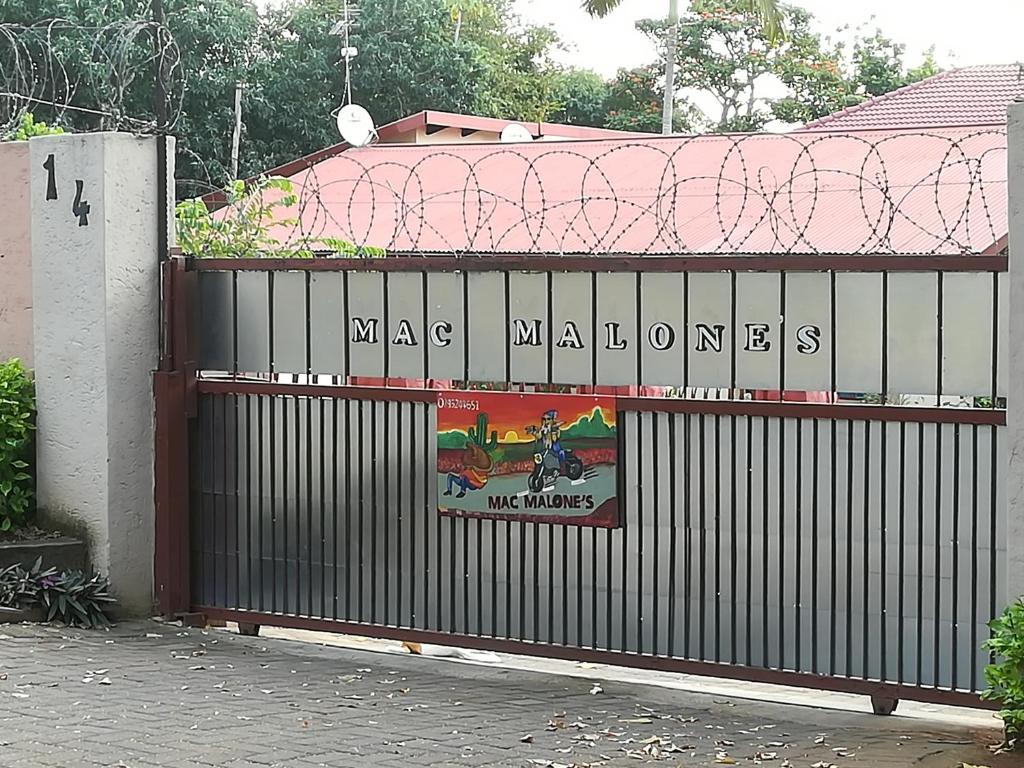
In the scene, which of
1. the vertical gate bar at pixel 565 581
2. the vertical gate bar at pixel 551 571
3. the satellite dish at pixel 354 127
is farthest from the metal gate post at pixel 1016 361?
the satellite dish at pixel 354 127

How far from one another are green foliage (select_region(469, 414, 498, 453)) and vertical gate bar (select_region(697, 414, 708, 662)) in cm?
102

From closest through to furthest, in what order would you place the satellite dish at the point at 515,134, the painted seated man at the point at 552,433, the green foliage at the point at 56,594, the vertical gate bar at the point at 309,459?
the painted seated man at the point at 552,433 < the vertical gate bar at the point at 309,459 < the green foliage at the point at 56,594 < the satellite dish at the point at 515,134

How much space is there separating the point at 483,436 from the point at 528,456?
25 centimetres

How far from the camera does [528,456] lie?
23.7ft

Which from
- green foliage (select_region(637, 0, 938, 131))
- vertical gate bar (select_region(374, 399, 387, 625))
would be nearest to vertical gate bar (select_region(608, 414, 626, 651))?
vertical gate bar (select_region(374, 399, 387, 625))

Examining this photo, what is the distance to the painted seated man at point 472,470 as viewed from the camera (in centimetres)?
732

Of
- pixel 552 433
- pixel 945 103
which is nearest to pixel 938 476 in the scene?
pixel 552 433

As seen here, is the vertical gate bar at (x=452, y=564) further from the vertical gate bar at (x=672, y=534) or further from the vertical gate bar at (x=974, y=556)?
the vertical gate bar at (x=974, y=556)

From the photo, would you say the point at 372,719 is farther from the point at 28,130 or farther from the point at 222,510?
the point at 28,130

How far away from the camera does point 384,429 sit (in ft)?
25.1

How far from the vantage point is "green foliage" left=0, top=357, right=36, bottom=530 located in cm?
838

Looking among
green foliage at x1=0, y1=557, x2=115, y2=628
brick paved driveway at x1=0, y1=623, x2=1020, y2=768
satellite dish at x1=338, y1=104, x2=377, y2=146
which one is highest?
satellite dish at x1=338, y1=104, x2=377, y2=146

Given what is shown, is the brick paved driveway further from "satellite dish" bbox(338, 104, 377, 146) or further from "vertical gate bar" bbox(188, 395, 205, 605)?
"satellite dish" bbox(338, 104, 377, 146)

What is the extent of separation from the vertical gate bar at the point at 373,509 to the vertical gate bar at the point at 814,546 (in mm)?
2220
